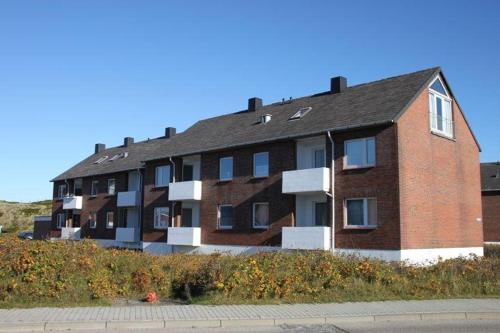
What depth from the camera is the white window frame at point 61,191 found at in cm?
4747

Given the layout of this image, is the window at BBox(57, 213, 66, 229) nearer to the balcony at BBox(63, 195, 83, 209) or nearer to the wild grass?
the balcony at BBox(63, 195, 83, 209)

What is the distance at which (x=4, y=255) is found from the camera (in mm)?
13086

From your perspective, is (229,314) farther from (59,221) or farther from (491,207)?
(59,221)

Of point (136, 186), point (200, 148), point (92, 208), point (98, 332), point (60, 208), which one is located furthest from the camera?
point (60, 208)

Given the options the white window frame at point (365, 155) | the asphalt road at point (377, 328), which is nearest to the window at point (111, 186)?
the white window frame at point (365, 155)

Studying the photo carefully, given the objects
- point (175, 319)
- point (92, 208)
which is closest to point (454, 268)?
point (175, 319)

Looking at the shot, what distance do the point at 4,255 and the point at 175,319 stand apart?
527 cm

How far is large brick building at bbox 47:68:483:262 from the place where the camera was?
72.5 ft

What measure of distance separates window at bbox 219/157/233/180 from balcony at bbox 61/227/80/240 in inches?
733

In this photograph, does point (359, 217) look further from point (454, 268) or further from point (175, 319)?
point (175, 319)

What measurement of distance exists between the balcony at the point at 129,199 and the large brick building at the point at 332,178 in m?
2.51

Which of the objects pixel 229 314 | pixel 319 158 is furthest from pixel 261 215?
pixel 229 314

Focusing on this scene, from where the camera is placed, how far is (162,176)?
111 feet

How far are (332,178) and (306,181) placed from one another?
1.19 metres
